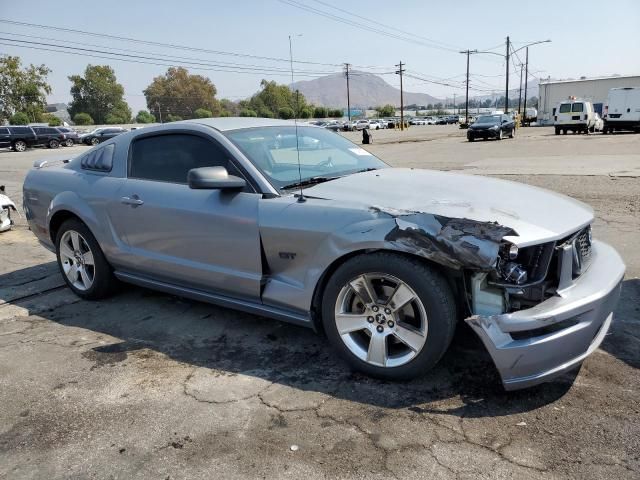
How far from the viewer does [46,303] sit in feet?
15.6

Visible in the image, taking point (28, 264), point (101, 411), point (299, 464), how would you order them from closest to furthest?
point (299, 464) < point (101, 411) < point (28, 264)

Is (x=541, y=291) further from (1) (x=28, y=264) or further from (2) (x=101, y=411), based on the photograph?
(1) (x=28, y=264)

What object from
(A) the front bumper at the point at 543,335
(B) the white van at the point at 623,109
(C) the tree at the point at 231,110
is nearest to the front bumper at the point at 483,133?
(B) the white van at the point at 623,109

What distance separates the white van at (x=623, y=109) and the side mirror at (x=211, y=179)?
105 feet

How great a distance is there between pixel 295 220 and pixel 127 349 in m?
1.62

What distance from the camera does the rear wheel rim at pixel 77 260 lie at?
4.61m

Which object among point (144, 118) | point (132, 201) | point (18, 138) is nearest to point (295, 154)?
point (132, 201)

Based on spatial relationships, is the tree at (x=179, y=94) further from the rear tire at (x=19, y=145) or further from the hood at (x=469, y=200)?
the hood at (x=469, y=200)

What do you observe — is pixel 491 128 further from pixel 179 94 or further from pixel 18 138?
pixel 179 94

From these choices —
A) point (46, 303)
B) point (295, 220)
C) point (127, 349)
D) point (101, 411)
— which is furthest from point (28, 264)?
point (295, 220)

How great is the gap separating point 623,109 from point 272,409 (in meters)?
33.1

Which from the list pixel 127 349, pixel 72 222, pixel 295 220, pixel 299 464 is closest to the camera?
pixel 299 464

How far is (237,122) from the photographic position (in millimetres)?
4141

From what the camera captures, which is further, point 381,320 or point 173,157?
point 173,157
